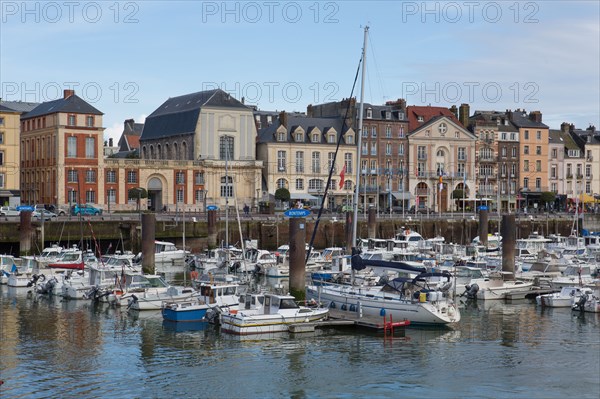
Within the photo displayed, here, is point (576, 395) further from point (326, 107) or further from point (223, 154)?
point (326, 107)

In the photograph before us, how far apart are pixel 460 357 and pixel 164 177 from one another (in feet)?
219

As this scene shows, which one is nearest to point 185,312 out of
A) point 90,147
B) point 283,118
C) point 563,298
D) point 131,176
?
point 563,298

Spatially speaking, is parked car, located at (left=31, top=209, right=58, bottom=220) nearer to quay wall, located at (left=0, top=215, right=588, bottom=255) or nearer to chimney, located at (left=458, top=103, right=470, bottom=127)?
quay wall, located at (left=0, top=215, right=588, bottom=255)

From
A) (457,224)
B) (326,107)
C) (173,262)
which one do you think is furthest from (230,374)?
(326,107)

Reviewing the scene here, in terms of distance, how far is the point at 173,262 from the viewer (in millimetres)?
72688

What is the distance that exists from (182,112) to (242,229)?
2790 cm

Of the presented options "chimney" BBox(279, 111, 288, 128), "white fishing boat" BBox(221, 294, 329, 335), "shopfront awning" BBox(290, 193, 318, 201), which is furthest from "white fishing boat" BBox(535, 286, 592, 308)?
"chimney" BBox(279, 111, 288, 128)

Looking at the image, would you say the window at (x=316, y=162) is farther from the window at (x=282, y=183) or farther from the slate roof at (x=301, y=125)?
the window at (x=282, y=183)

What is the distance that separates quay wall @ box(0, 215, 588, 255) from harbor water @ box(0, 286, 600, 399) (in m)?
26.2

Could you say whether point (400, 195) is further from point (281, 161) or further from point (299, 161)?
point (281, 161)

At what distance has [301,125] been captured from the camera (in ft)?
355

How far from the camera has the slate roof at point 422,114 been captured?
11427cm

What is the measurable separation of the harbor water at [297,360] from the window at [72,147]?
4988 centimetres

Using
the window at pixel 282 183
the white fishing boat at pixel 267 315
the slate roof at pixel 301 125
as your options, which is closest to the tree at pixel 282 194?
the window at pixel 282 183
